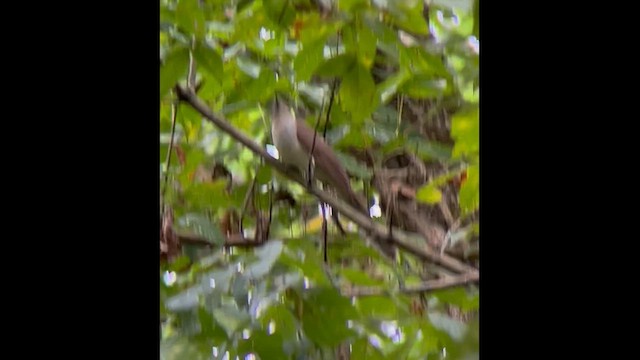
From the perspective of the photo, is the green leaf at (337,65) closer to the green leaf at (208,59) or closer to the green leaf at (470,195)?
the green leaf at (208,59)

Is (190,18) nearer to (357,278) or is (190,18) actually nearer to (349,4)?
(349,4)

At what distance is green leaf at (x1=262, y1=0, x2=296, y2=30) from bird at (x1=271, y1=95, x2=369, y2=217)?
1.25ft

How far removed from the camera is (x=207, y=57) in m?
0.76

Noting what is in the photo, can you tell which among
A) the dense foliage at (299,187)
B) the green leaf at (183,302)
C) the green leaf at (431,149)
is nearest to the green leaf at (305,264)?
the dense foliage at (299,187)

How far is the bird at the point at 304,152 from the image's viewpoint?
128 centimetres

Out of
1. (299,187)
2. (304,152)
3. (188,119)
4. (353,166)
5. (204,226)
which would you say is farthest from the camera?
(304,152)

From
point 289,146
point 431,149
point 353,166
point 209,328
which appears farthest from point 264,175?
point 289,146

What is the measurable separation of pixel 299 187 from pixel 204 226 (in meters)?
0.39

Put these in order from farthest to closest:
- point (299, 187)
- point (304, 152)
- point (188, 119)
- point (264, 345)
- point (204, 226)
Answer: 1. point (304, 152)
2. point (299, 187)
3. point (188, 119)
4. point (204, 226)
5. point (264, 345)

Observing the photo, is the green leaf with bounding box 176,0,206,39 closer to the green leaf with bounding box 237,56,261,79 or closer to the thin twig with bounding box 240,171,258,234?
the green leaf with bounding box 237,56,261,79

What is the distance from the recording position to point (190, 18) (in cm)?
76
